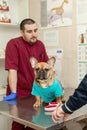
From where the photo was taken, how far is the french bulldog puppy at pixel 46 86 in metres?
1.69

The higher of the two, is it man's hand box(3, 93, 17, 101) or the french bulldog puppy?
the french bulldog puppy

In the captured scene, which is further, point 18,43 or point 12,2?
point 12,2

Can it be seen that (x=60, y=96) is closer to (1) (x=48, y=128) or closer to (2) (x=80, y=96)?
(1) (x=48, y=128)

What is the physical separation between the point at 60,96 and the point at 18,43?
2.20ft

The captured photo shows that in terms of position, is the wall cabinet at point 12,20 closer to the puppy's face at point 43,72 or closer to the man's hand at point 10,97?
the man's hand at point 10,97

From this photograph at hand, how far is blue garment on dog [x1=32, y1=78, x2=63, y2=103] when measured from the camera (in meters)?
1.69

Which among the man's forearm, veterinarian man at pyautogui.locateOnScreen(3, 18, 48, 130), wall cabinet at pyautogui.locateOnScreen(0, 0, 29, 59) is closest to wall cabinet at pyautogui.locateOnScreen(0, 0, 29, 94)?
wall cabinet at pyautogui.locateOnScreen(0, 0, 29, 59)

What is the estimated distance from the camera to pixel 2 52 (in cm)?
255

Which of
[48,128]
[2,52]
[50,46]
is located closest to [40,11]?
[50,46]

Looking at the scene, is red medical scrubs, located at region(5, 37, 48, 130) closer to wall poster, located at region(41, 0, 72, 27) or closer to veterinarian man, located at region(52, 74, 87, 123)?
wall poster, located at region(41, 0, 72, 27)

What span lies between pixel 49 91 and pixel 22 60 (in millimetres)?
505

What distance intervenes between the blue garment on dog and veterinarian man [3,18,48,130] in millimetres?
335

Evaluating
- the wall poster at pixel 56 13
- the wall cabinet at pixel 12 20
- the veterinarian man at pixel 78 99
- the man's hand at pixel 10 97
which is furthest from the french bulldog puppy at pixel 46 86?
the wall cabinet at pixel 12 20

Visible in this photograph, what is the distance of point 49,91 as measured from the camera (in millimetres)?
1701
